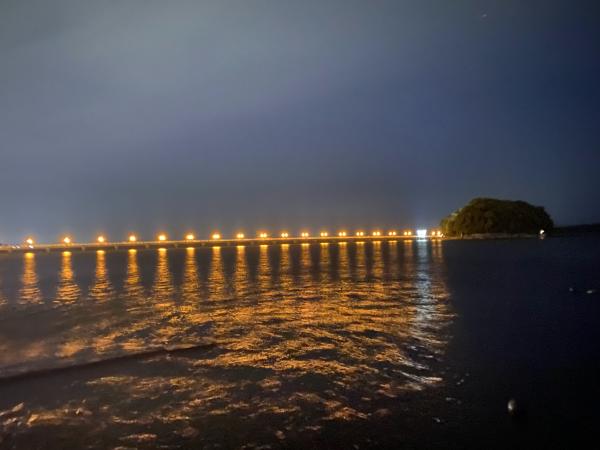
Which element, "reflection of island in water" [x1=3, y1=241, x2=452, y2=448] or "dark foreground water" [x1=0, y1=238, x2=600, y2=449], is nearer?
"dark foreground water" [x1=0, y1=238, x2=600, y2=449]

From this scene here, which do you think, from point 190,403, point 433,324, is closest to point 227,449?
point 190,403

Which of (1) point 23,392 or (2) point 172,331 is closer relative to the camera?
(1) point 23,392

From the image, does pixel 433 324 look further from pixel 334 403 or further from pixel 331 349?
pixel 334 403

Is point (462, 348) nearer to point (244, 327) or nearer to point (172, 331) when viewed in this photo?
point (244, 327)

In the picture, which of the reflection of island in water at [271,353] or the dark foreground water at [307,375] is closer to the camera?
the dark foreground water at [307,375]

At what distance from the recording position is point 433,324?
1775 cm

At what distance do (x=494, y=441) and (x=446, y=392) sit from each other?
7.08 ft

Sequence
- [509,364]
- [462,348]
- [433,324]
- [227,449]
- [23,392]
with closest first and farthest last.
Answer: [227,449] → [23,392] → [509,364] → [462,348] → [433,324]

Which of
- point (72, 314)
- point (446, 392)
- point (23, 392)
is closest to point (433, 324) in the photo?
point (446, 392)

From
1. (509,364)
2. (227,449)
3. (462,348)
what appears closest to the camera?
(227,449)

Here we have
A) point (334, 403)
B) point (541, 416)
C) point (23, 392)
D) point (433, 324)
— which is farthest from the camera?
point (433, 324)

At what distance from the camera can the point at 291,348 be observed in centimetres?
→ 1462

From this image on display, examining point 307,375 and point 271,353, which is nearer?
point 307,375

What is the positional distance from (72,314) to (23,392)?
13.2 metres
